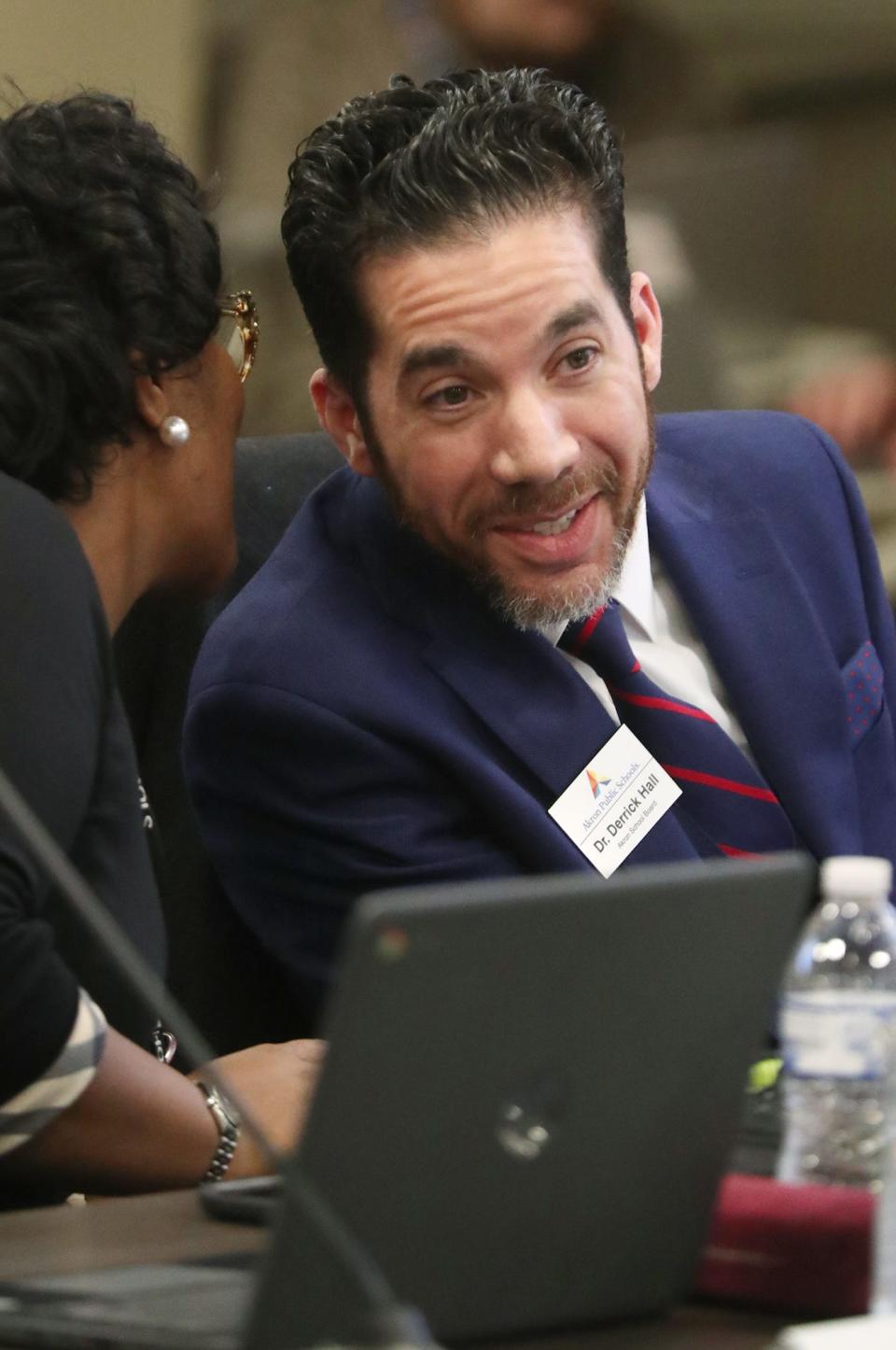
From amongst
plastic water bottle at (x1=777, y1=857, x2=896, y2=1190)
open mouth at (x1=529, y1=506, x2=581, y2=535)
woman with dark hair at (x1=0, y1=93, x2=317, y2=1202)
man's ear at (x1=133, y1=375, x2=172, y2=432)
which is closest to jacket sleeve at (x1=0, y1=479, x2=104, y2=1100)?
woman with dark hair at (x1=0, y1=93, x2=317, y2=1202)

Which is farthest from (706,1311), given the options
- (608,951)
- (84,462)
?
(84,462)

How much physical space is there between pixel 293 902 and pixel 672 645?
17.5 inches

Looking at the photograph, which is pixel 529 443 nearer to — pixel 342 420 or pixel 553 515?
pixel 553 515

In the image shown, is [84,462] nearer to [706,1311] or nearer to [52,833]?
[52,833]

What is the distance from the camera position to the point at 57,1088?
1.25 meters

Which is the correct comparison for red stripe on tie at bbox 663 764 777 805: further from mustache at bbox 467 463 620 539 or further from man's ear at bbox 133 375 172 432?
man's ear at bbox 133 375 172 432

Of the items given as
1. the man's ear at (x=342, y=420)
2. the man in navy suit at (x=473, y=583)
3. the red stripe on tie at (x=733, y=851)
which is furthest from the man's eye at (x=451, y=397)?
the red stripe on tie at (x=733, y=851)

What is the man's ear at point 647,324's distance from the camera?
192 cm

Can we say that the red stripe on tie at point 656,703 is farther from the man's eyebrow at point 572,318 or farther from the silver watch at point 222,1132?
the silver watch at point 222,1132

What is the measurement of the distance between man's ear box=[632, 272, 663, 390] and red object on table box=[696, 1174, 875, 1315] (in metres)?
1.13

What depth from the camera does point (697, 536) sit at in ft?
6.41

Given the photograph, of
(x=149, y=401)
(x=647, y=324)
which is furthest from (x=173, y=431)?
(x=647, y=324)

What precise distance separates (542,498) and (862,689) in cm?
40

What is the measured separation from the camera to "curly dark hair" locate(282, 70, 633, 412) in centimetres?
176
